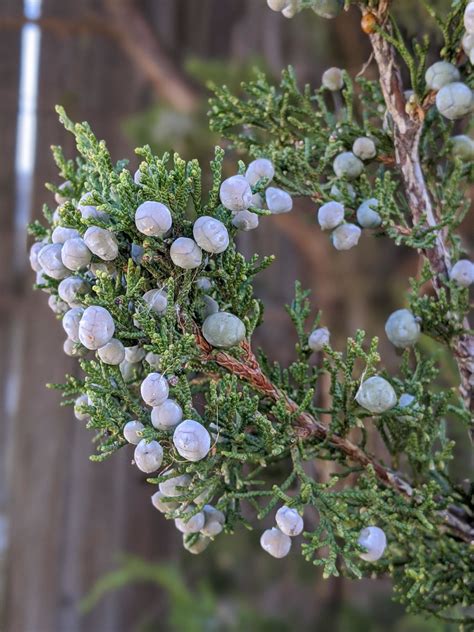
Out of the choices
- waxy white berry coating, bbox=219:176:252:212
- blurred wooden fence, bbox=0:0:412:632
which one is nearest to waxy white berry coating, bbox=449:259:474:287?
waxy white berry coating, bbox=219:176:252:212

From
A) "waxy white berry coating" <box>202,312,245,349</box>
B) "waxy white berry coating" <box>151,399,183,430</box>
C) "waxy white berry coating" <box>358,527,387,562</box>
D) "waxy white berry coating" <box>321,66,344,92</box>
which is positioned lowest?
"waxy white berry coating" <box>358,527,387,562</box>

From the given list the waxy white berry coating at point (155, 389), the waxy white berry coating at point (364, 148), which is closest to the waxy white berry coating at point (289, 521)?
the waxy white berry coating at point (155, 389)

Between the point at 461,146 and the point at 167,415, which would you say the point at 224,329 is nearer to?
the point at 167,415

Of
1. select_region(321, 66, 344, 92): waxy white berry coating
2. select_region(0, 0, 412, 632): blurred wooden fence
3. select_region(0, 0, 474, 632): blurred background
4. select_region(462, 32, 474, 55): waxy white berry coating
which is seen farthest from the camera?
select_region(0, 0, 412, 632): blurred wooden fence

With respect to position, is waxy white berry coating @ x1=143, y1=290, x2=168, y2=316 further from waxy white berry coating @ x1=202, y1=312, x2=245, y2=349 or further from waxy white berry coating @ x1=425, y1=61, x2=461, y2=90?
waxy white berry coating @ x1=425, y1=61, x2=461, y2=90

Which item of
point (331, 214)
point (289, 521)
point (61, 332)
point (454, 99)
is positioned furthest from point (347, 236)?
point (61, 332)

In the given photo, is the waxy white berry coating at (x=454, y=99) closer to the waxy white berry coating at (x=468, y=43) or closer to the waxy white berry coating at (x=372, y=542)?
the waxy white berry coating at (x=468, y=43)
